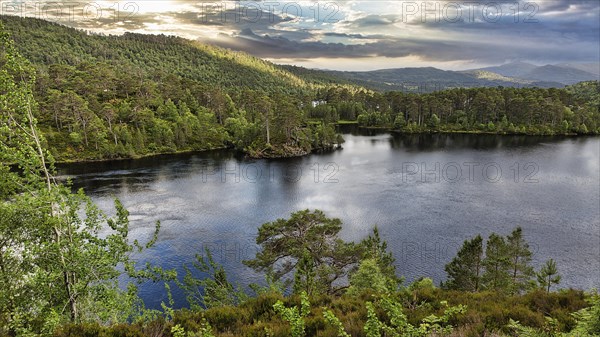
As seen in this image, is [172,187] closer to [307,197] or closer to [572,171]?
[307,197]

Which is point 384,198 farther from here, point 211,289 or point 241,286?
point 211,289

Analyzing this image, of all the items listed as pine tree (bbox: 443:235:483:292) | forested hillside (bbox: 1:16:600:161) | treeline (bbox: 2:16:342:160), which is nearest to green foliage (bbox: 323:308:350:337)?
pine tree (bbox: 443:235:483:292)

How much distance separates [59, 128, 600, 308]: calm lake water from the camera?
4188 centimetres

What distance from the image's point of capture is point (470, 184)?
7075 centimetres

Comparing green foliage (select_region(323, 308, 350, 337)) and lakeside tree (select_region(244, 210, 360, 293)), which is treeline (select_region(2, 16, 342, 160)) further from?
green foliage (select_region(323, 308, 350, 337))

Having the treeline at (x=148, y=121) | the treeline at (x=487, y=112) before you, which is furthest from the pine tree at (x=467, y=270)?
the treeline at (x=487, y=112)

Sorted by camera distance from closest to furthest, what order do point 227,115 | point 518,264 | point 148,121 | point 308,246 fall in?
point 518,264
point 308,246
point 148,121
point 227,115

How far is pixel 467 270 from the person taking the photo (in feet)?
100

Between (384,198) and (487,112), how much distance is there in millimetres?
111834

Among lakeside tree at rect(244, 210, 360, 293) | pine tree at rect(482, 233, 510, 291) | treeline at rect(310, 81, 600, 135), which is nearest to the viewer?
pine tree at rect(482, 233, 510, 291)

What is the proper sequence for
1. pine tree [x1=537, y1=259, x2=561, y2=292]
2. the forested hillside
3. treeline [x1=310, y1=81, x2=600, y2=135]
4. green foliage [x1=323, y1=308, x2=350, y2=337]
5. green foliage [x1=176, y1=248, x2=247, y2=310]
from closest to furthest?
green foliage [x1=323, y1=308, x2=350, y2=337] → green foliage [x1=176, y1=248, x2=247, y2=310] → pine tree [x1=537, y1=259, x2=561, y2=292] → the forested hillside → treeline [x1=310, y1=81, x2=600, y2=135]

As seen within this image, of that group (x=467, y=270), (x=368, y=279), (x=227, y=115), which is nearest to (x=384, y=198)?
(x=467, y=270)

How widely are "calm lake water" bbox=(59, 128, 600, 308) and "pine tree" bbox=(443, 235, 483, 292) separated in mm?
5394

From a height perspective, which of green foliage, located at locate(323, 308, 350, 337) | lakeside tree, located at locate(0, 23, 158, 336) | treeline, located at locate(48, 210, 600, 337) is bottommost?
→ treeline, located at locate(48, 210, 600, 337)
